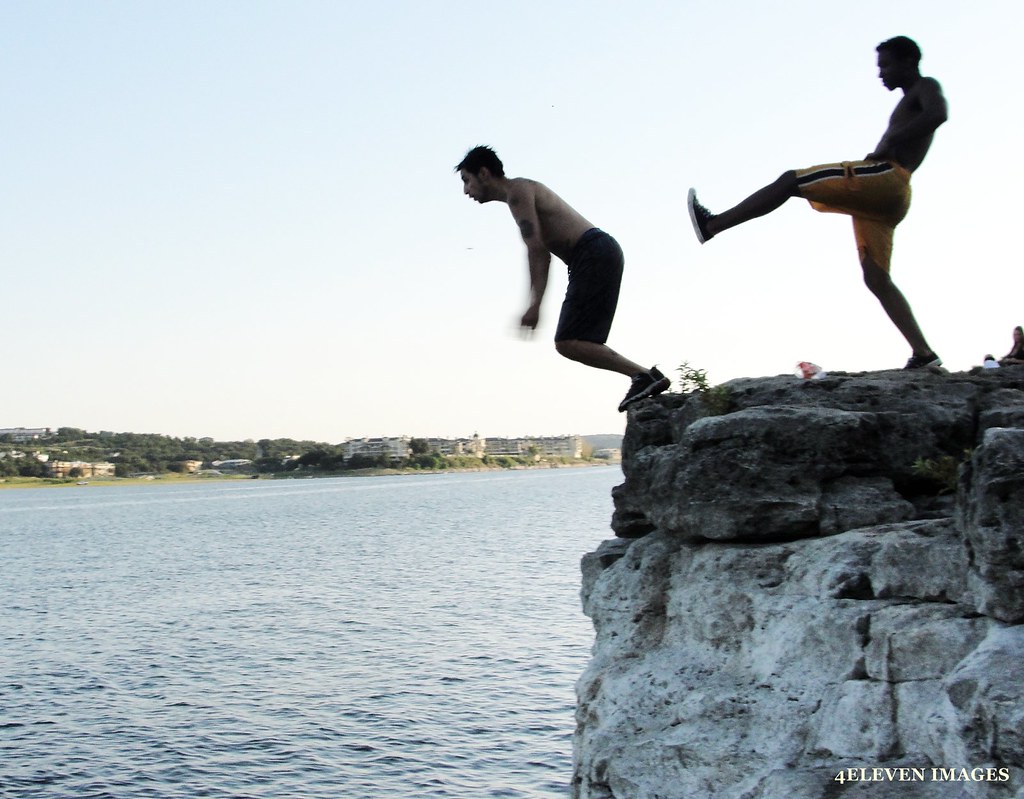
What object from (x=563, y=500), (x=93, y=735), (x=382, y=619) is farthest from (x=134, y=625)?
(x=563, y=500)

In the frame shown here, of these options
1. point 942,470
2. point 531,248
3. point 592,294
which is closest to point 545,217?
point 531,248

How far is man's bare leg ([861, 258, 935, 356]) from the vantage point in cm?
922

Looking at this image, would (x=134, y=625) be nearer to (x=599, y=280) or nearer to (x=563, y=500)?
(x=599, y=280)

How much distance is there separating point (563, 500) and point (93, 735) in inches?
A: 4478

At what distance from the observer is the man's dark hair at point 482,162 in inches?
380

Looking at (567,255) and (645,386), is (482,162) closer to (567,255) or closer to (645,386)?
(567,255)

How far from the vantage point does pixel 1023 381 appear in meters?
8.99

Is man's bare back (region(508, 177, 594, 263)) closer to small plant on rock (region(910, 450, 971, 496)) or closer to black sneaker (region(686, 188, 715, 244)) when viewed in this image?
black sneaker (region(686, 188, 715, 244))

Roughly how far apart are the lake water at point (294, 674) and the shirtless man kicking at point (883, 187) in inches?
472

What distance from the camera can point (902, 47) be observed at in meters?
8.98

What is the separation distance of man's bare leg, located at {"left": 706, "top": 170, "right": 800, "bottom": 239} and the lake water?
478 inches

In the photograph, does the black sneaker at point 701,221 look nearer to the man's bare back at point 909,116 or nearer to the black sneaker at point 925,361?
the man's bare back at point 909,116

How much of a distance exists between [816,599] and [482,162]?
4.72 metres

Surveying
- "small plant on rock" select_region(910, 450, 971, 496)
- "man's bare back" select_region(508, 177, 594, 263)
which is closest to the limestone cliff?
"small plant on rock" select_region(910, 450, 971, 496)
